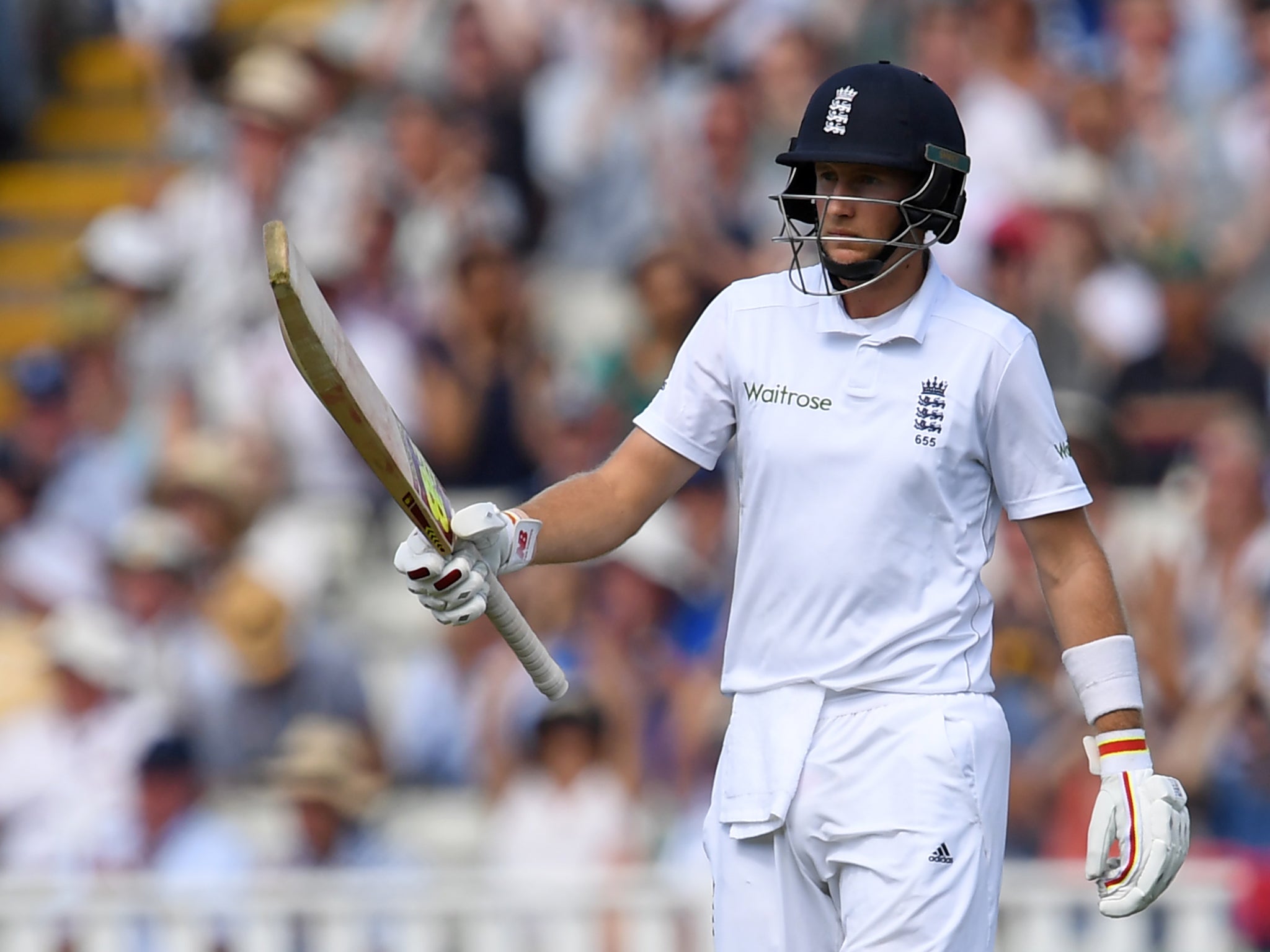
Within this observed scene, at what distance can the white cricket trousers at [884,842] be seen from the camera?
3.76 metres

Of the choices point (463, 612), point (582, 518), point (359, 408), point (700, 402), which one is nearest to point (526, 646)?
point (582, 518)

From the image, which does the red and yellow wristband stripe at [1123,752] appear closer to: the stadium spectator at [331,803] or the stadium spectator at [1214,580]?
the stadium spectator at [1214,580]

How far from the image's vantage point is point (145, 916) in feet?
22.9

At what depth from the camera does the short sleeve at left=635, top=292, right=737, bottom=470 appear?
13.4ft

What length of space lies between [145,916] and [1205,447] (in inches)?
158

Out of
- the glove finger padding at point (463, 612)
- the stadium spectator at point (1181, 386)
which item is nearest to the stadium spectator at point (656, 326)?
the stadium spectator at point (1181, 386)

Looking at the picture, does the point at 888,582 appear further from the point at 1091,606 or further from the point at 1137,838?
the point at 1137,838

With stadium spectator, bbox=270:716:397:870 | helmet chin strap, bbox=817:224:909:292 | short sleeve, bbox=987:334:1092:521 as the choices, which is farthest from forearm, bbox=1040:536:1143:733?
stadium spectator, bbox=270:716:397:870

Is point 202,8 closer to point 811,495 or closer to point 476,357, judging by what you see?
point 476,357

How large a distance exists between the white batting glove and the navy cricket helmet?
38.5 inches

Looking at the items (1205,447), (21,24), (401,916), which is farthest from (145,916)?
(21,24)

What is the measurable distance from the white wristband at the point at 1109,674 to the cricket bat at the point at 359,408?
1.00 m

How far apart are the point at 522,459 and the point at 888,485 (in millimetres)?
4781

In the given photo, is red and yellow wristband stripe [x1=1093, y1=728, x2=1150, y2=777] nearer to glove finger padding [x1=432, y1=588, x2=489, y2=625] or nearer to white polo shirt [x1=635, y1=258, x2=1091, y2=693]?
white polo shirt [x1=635, y1=258, x2=1091, y2=693]
